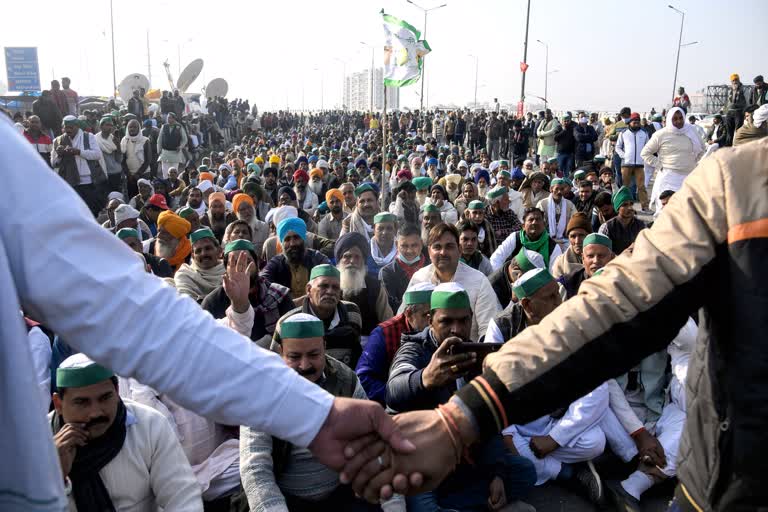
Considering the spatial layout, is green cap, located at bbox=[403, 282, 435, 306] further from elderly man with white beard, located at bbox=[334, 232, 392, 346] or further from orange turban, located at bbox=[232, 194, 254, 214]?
orange turban, located at bbox=[232, 194, 254, 214]

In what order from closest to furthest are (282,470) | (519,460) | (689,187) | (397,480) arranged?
(689,187), (397,480), (282,470), (519,460)

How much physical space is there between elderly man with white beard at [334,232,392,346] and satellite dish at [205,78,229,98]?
43589 millimetres

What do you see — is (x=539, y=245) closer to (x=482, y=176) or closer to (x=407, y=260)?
(x=407, y=260)

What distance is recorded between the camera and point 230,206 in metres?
11.4

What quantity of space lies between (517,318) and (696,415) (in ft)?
10.1

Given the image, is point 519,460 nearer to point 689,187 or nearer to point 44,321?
point 689,187

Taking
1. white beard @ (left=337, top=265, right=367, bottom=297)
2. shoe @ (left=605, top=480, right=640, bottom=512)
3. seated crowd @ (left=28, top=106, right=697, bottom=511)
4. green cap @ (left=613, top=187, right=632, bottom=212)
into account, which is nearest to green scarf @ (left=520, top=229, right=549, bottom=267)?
seated crowd @ (left=28, top=106, right=697, bottom=511)

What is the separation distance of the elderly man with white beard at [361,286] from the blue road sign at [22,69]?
5877 cm

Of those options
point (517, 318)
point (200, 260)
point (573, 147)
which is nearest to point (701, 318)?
point (517, 318)

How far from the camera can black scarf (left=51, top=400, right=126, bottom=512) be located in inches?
129

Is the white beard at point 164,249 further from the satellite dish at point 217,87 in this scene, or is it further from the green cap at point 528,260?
the satellite dish at point 217,87

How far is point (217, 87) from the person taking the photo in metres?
49.4

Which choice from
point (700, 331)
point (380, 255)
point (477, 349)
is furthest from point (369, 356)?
point (380, 255)

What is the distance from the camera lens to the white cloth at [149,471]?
3377 millimetres
